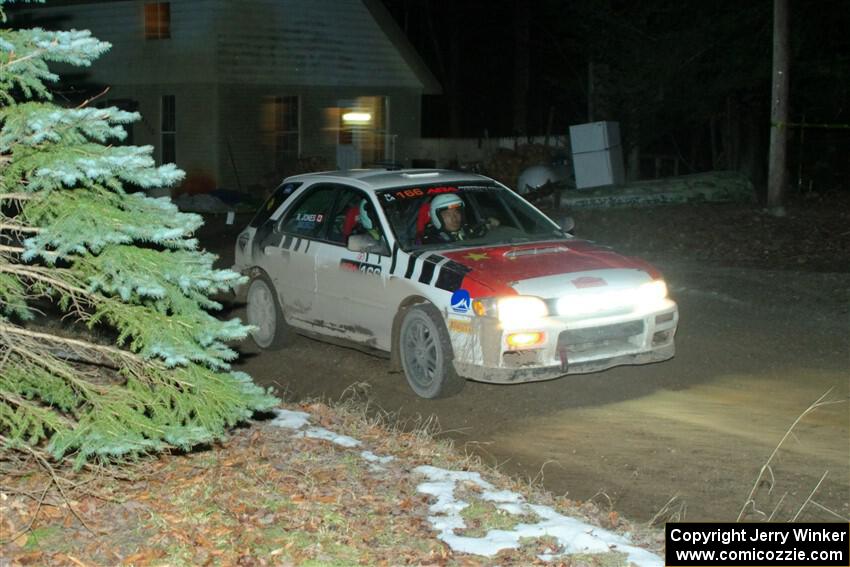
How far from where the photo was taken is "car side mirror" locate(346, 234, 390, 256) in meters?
9.41

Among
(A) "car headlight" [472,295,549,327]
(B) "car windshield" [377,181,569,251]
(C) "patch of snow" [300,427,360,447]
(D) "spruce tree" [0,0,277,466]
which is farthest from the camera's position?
(B) "car windshield" [377,181,569,251]

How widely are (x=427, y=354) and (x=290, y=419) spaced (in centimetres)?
173

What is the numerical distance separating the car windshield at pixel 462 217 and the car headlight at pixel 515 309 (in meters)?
1.16

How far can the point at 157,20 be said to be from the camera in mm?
27938

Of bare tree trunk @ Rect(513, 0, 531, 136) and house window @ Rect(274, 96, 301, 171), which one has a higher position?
bare tree trunk @ Rect(513, 0, 531, 136)

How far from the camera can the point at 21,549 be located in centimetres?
477

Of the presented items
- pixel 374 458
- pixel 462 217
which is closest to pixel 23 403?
pixel 374 458

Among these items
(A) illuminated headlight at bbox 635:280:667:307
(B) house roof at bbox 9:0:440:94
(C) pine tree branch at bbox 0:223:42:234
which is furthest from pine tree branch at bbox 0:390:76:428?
(B) house roof at bbox 9:0:440:94

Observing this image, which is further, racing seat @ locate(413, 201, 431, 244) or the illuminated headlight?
racing seat @ locate(413, 201, 431, 244)

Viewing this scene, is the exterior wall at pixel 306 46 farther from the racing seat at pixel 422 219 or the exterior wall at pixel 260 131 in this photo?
the racing seat at pixel 422 219

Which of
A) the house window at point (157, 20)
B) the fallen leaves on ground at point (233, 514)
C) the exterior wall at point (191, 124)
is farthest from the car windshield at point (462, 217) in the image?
the house window at point (157, 20)

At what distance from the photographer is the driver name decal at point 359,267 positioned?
9.42 metres

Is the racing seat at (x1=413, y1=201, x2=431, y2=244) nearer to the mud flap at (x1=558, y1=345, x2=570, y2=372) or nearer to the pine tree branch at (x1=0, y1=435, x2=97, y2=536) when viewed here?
the mud flap at (x1=558, y1=345, x2=570, y2=372)

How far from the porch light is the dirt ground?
16.6 m
